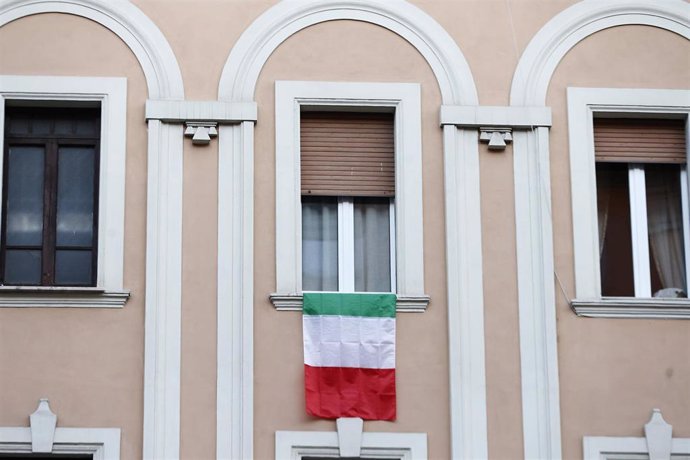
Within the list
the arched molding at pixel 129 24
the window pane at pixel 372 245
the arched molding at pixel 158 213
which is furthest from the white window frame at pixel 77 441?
the arched molding at pixel 129 24

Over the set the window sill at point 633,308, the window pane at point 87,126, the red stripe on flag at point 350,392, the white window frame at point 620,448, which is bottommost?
the white window frame at point 620,448

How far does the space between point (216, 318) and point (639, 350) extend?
14.1ft

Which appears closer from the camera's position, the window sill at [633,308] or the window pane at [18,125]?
the window sill at [633,308]

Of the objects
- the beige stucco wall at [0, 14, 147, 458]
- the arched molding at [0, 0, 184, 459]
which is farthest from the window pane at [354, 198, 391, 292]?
the beige stucco wall at [0, 14, 147, 458]

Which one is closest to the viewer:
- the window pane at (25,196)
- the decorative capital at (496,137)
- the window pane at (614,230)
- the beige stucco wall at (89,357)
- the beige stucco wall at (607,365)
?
the beige stucco wall at (89,357)

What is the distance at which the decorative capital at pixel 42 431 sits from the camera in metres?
14.5

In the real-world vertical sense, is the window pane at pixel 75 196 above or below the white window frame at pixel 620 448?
above

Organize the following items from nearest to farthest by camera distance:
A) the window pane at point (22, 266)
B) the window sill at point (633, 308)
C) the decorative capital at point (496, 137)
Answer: the window sill at point (633, 308) → the window pane at point (22, 266) → the decorative capital at point (496, 137)

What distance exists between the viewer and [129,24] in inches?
612

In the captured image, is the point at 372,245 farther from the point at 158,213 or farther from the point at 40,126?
the point at 40,126

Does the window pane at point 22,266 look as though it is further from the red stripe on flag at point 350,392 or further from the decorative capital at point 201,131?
the red stripe on flag at point 350,392

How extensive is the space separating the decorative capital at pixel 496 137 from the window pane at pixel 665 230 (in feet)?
5.38

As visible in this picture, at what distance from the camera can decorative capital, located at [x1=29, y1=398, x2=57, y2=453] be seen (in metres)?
14.5

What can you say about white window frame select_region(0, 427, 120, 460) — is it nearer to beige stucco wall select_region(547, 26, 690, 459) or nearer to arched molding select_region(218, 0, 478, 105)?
arched molding select_region(218, 0, 478, 105)
